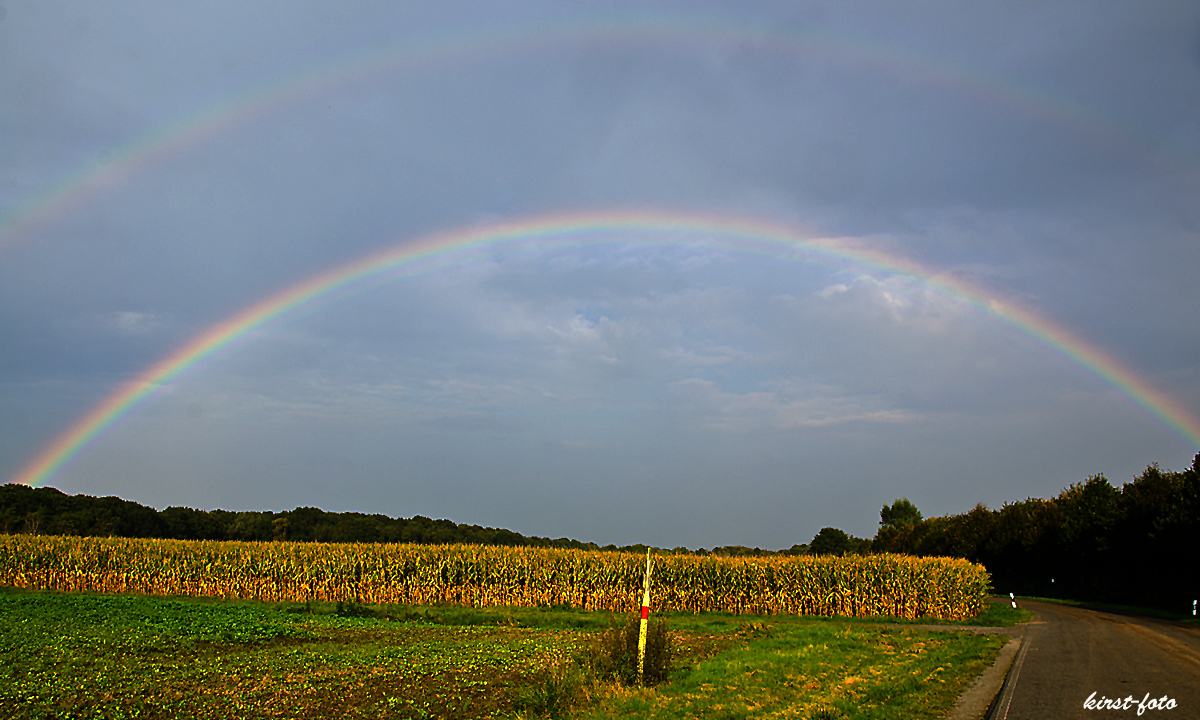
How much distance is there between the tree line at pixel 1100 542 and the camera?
36.3 meters

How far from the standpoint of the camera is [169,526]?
79625mm

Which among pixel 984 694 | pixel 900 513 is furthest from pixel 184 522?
pixel 900 513

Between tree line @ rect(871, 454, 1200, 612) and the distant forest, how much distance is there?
7cm

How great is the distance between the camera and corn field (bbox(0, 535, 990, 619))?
32.6 m

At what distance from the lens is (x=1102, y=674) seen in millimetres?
13742

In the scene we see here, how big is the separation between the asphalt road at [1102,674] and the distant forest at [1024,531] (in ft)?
54.0

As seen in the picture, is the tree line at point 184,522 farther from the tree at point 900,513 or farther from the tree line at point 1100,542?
the tree at point 900,513

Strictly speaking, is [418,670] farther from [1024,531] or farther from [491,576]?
[1024,531]

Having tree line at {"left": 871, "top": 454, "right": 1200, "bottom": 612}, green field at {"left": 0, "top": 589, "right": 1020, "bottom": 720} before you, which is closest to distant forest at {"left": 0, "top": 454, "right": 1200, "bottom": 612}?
tree line at {"left": 871, "top": 454, "right": 1200, "bottom": 612}

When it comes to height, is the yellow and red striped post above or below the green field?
above

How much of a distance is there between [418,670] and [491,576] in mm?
19975

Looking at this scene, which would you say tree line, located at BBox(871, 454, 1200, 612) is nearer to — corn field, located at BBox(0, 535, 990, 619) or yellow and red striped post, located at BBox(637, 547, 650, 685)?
corn field, located at BBox(0, 535, 990, 619)

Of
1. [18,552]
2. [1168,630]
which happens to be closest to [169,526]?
[18,552]

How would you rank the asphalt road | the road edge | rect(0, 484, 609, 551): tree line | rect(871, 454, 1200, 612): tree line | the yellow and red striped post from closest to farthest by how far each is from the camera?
the road edge, the asphalt road, the yellow and red striped post, rect(871, 454, 1200, 612): tree line, rect(0, 484, 609, 551): tree line
